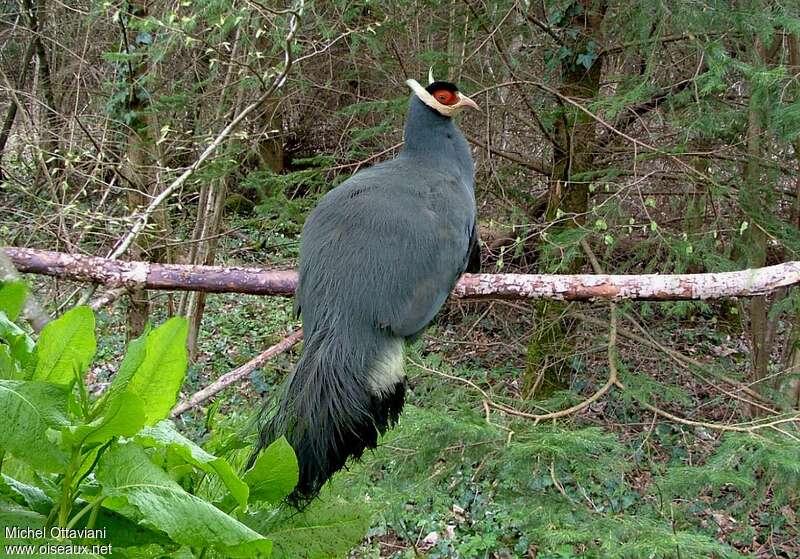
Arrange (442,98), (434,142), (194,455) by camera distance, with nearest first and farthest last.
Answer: (194,455), (434,142), (442,98)

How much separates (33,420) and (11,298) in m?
0.40

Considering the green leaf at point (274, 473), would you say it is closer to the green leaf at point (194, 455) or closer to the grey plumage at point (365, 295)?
the green leaf at point (194, 455)

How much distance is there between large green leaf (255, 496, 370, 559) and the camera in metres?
1.20

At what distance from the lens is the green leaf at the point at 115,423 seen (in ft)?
2.84

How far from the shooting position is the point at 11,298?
1.19 m

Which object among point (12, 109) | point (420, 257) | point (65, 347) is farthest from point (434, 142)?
point (12, 109)

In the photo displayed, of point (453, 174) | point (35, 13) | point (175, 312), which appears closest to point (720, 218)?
point (453, 174)

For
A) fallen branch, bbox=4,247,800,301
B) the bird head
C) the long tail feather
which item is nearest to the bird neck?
the bird head

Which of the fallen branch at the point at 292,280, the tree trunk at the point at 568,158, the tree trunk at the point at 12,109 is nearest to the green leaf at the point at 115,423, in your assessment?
the fallen branch at the point at 292,280

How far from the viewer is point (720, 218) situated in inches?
196

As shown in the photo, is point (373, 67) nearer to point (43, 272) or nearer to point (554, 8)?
point (554, 8)

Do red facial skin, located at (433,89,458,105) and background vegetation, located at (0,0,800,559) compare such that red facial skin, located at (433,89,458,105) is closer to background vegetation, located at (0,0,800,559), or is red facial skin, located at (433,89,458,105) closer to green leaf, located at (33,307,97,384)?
background vegetation, located at (0,0,800,559)

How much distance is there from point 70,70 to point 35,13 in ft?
1.97

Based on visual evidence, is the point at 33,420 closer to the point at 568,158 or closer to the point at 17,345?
the point at 17,345
